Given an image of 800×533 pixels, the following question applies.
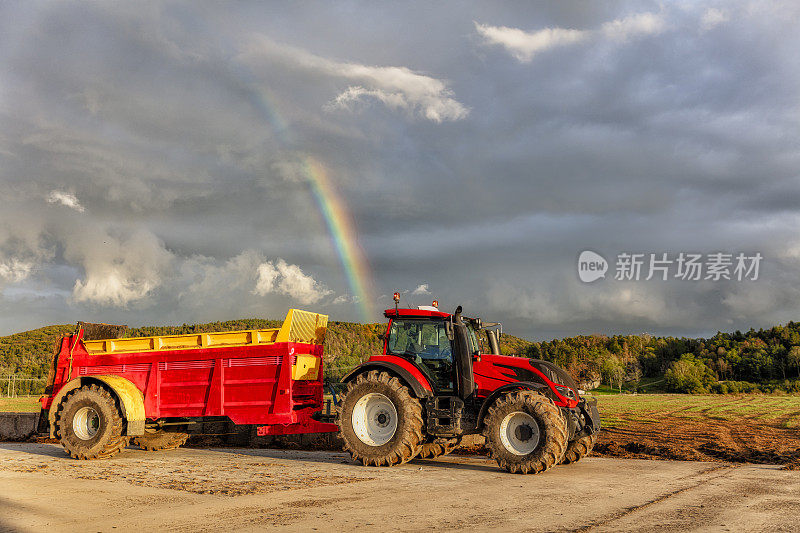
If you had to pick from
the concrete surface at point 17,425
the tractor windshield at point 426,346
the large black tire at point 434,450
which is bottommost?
the concrete surface at point 17,425

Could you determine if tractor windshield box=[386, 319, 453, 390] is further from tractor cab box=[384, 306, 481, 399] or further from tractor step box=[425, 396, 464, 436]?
tractor step box=[425, 396, 464, 436]

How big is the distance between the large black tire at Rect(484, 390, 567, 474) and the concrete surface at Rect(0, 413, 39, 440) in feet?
45.8

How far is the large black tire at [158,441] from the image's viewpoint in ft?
48.1

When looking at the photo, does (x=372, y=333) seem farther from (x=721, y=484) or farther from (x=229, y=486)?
(x=721, y=484)

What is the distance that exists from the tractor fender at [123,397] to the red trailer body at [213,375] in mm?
18

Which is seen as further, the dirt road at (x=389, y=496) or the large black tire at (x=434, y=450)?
the large black tire at (x=434, y=450)

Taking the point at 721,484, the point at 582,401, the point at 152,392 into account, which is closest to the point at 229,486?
the point at 152,392

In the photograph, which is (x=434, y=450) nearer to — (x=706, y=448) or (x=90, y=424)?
(x=706, y=448)

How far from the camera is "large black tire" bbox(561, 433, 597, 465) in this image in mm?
11711

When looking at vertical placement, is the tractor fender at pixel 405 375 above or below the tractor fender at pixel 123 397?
above

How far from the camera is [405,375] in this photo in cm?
1133

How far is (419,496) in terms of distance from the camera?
8664 millimetres

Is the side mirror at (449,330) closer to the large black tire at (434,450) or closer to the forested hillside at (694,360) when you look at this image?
the large black tire at (434,450)

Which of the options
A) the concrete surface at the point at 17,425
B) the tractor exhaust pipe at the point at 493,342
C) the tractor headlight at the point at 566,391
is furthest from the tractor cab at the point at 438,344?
the concrete surface at the point at 17,425
